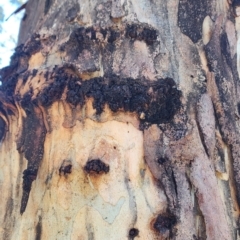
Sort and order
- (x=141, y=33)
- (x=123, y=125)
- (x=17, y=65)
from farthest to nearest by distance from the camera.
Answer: (x=17, y=65), (x=141, y=33), (x=123, y=125)

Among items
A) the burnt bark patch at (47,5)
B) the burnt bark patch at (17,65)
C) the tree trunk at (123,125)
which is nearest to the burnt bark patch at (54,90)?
the tree trunk at (123,125)

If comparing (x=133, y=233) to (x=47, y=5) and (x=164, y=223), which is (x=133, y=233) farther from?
(x=47, y=5)

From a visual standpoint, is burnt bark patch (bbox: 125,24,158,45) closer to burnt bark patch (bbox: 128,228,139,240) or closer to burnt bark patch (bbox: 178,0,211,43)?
burnt bark patch (bbox: 178,0,211,43)

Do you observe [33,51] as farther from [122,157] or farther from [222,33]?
[222,33]

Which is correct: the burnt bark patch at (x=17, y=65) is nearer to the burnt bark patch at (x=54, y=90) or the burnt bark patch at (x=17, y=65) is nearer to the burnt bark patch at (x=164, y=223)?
the burnt bark patch at (x=54, y=90)

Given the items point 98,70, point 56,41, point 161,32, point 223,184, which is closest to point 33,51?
point 56,41

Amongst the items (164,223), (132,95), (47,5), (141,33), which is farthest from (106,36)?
(164,223)
